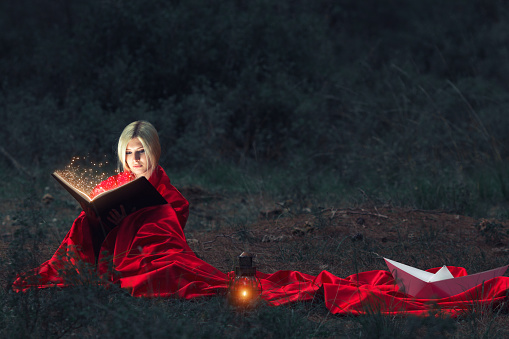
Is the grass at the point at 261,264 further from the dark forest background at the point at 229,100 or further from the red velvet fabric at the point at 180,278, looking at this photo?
the dark forest background at the point at 229,100

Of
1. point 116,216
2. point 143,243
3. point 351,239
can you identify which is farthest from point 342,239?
point 116,216

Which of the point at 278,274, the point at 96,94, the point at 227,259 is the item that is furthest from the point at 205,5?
the point at 278,274

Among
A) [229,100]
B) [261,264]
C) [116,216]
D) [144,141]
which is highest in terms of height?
[144,141]

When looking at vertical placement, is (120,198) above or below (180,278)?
above

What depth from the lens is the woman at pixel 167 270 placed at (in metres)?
3.41

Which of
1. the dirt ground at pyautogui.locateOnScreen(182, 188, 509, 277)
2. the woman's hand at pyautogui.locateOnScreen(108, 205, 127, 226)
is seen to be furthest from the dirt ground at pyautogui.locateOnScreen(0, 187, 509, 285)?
the woman's hand at pyautogui.locateOnScreen(108, 205, 127, 226)

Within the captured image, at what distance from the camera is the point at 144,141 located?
3.91 m

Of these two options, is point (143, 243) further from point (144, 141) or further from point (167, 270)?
point (144, 141)

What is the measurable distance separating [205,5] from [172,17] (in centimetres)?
104

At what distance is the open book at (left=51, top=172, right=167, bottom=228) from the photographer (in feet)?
11.1

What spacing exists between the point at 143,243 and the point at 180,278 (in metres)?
0.41

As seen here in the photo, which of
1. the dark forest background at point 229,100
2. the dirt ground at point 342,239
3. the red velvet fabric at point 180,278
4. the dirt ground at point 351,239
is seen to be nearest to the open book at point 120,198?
the red velvet fabric at point 180,278

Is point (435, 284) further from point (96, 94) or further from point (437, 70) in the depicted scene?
point (437, 70)

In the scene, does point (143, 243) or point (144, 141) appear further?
point (144, 141)
